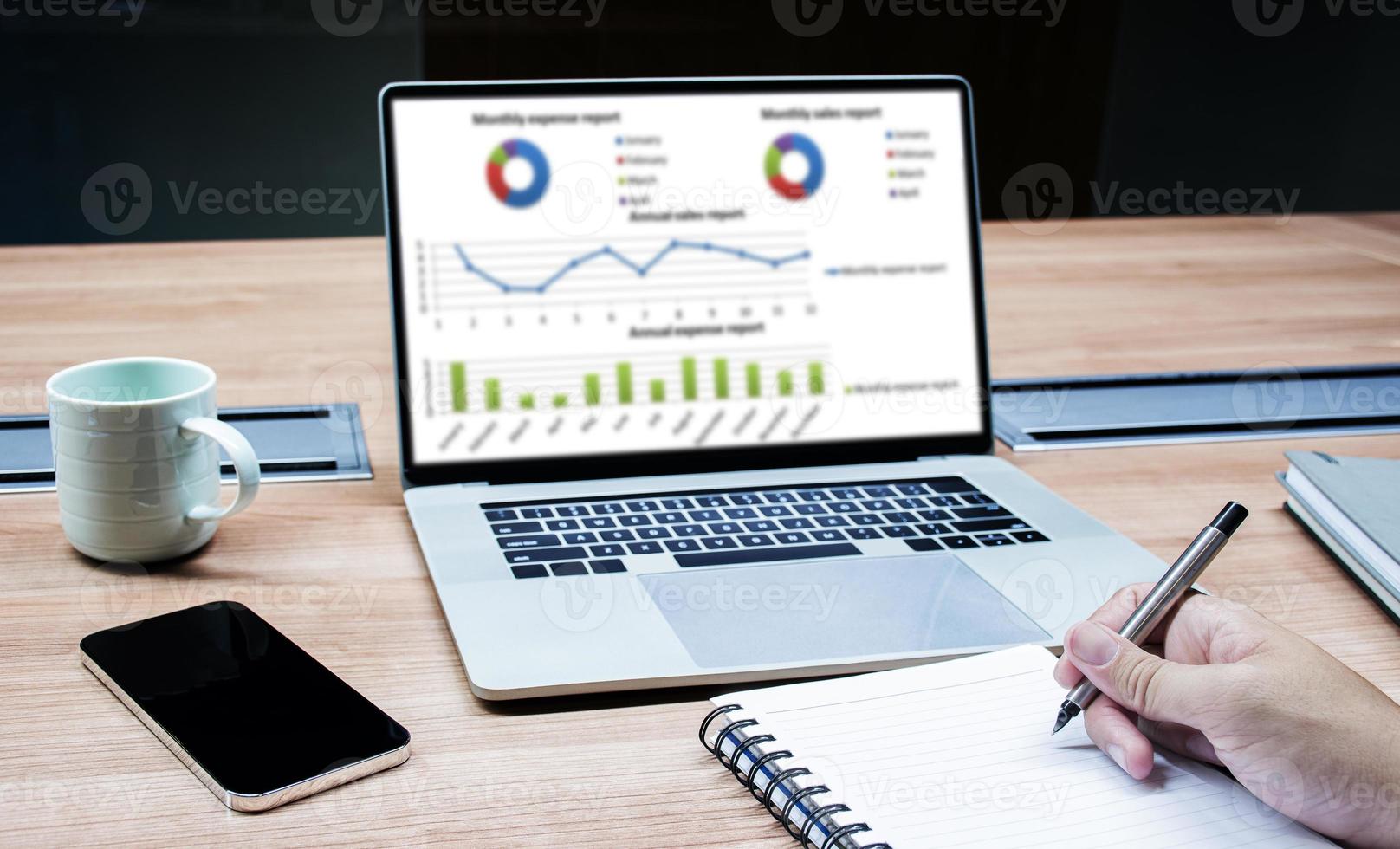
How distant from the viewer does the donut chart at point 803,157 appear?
92 cm

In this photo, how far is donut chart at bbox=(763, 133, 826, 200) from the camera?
925mm

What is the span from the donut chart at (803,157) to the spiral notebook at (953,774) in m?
0.42

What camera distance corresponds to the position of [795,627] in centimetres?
69

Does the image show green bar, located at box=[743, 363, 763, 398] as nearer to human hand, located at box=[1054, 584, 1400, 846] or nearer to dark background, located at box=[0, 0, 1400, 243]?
human hand, located at box=[1054, 584, 1400, 846]

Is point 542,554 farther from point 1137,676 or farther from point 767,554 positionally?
point 1137,676

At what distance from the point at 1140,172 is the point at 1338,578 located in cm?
200

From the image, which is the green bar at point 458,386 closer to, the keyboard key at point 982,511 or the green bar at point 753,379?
the green bar at point 753,379

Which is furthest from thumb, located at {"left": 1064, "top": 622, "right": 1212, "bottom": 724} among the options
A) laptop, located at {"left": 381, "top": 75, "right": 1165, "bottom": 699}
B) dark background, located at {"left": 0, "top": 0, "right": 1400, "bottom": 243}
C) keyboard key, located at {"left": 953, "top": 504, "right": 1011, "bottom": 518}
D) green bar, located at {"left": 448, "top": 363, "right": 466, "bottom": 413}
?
dark background, located at {"left": 0, "top": 0, "right": 1400, "bottom": 243}

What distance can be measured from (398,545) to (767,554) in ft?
0.78

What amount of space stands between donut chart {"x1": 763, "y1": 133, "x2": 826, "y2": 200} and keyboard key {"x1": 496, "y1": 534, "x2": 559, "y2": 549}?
32 centimetres

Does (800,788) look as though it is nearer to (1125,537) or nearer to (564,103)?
(1125,537)

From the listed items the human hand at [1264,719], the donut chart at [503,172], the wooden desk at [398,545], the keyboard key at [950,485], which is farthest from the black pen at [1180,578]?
the donut chart at [503,172]

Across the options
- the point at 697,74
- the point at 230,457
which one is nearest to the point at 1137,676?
the point at 230,457

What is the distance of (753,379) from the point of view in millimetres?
908
